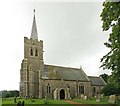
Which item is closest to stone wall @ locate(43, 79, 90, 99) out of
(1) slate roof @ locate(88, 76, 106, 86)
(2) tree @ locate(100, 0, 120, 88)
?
(1) slate roof @ locate(88, 76, 106, 86)

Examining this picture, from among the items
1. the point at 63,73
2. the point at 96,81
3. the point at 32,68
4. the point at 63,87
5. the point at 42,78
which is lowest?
the point at 63,87

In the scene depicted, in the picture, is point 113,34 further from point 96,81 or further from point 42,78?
point 96,81

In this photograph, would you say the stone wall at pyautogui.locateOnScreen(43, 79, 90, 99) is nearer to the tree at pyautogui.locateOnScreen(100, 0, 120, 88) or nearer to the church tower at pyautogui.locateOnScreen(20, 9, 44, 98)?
the church tower at pyautogui.locateOnScreen(20, 9, 44, 98)

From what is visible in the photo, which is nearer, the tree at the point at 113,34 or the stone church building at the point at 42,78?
the tree at the point at 113,34

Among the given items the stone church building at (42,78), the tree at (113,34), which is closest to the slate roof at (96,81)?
the stone church building at (42,78)

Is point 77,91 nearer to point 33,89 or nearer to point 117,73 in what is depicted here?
point 33,89

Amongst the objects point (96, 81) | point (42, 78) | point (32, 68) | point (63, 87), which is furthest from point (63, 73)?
point (96, 81)

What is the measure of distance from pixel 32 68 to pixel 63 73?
755 centimetres

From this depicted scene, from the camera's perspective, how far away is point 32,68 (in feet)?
152

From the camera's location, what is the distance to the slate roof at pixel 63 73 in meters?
46.6

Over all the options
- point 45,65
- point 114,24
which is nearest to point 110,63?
point 114,24

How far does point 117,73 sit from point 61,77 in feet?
125

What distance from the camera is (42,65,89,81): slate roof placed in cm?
4659

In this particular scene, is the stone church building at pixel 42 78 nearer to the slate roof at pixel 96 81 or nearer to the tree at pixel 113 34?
the slate roof at pixel 96 81
